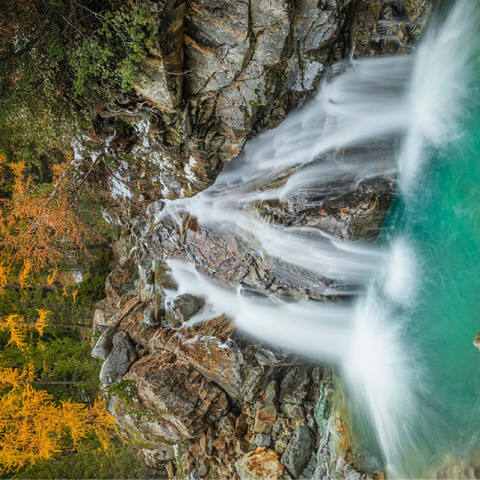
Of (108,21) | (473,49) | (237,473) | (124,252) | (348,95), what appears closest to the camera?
(108,21)

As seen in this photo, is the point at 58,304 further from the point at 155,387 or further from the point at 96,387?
the point at 155,387

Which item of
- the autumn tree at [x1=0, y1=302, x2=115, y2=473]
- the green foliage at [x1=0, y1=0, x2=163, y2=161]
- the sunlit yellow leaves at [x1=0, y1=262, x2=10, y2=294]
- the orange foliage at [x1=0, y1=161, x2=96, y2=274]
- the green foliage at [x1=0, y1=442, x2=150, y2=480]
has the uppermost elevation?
the green foliage at [x1=0, y1=0, x2=163, y2=161]

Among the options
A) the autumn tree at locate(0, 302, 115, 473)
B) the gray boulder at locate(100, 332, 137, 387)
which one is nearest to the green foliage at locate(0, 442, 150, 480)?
the autumn tree at locate(0, 302, 115, 473)

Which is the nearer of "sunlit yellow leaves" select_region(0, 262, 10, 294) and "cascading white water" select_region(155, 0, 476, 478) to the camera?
"cascading white water" select_region(155, 0, 476, 478)

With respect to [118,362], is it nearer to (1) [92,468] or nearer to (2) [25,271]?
(2) [25,271]

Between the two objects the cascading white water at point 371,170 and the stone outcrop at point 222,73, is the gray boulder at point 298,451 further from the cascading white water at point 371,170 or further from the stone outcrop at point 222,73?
the stone outcrop at point 222,73

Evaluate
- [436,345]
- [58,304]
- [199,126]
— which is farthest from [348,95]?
[58,304]

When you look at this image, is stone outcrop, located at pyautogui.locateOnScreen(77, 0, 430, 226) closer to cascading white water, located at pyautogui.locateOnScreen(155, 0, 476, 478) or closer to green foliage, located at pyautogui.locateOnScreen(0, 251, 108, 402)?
cascading white water, located at pyautogui.locateOnScreen(155, 0, 476, 478)

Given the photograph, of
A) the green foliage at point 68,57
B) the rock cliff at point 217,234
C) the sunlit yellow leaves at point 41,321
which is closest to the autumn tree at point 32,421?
the sunlit yellow leaves at point 41,321
